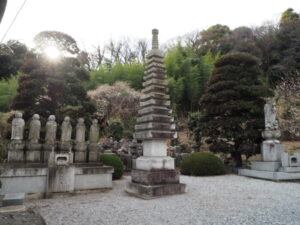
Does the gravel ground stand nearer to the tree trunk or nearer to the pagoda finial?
the pagoda finial

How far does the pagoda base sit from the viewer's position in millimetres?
6000

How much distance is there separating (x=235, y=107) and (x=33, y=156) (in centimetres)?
919

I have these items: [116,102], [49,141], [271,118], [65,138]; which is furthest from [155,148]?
[116,102]

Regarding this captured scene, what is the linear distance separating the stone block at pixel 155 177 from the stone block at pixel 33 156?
9.08ft

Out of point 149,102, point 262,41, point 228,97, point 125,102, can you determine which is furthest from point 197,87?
point 149,102

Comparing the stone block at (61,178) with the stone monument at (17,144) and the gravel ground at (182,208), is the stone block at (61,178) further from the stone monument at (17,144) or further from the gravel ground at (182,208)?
the stone monument at (17,144)

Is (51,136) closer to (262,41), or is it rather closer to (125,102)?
(125,102)

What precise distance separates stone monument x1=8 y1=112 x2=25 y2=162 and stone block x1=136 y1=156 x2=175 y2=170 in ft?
10.8

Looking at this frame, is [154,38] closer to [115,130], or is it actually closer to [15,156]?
[15,156]

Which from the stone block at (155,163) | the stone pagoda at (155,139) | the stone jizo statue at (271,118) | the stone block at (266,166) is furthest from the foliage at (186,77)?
the stone block at (155,163)

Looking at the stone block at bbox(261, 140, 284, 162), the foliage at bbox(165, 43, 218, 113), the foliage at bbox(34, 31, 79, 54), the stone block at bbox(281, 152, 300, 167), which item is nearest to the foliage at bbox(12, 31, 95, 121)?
the foliage at bbox(34, 31, 79, 54)

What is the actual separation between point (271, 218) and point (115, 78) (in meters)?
21.0

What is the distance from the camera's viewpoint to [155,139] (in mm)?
6605

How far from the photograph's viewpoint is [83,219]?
4223mm
